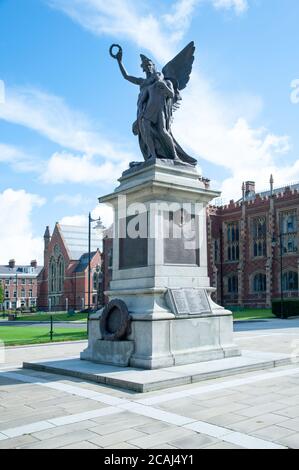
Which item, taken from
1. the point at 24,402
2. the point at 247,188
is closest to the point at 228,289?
the point at 247,188

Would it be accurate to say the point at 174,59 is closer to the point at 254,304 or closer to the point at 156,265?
the point at 156,265

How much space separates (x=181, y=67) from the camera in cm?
1186

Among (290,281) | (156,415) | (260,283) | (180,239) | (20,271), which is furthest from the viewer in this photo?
(20,271)

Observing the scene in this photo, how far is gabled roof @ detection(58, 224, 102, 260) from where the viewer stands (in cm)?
9112

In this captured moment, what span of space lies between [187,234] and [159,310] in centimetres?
212

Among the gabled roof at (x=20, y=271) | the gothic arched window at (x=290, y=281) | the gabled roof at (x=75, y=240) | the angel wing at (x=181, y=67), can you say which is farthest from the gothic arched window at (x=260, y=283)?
the gabled roof at (x=20, y=271)

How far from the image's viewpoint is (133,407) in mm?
6348

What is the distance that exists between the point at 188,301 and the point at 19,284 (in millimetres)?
113736

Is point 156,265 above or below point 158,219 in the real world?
below

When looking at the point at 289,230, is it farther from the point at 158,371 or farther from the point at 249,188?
the point at 158,371

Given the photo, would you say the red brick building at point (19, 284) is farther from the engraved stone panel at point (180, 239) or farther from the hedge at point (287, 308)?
the engraved stone panel at point (180, 239)

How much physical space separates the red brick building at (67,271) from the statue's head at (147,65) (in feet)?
225

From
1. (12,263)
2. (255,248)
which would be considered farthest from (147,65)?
(12,263)

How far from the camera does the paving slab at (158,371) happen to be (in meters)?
7.59
